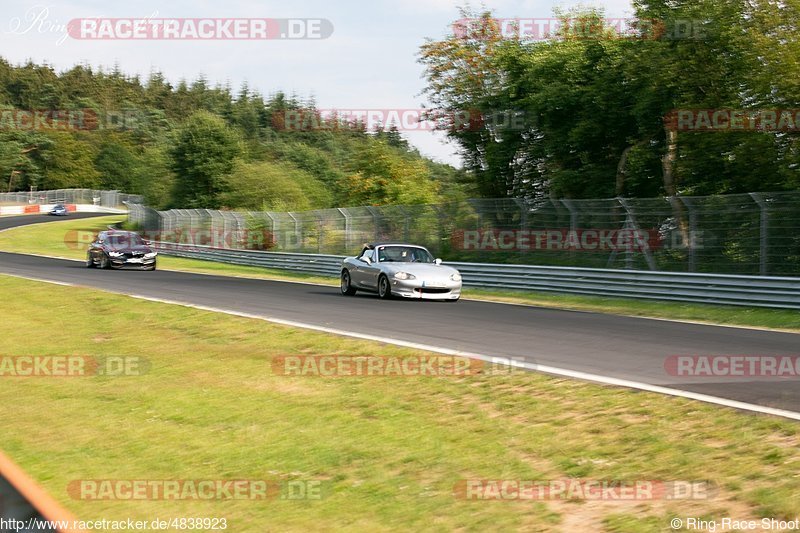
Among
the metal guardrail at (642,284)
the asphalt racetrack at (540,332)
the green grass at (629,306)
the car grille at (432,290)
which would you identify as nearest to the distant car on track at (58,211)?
the green grass at (629,306)

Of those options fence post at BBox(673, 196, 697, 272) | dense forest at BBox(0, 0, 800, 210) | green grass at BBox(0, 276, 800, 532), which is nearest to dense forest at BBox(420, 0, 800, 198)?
dense forest at BBox(0, 0, 800, 210)

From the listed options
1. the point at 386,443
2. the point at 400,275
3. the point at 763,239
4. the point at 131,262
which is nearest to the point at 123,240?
the point at 131,262

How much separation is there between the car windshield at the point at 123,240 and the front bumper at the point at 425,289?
1628 centimetres

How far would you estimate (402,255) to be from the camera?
21.2m

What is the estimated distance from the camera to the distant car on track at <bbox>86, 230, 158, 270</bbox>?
32.3m

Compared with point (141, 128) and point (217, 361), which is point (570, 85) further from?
point (141, 128)

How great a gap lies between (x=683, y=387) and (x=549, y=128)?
24.0 metres

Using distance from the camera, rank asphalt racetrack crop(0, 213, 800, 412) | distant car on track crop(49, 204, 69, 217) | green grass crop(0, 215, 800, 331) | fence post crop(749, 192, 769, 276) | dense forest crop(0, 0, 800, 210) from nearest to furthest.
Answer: asphalt racetrack crop(0, 213, 800, 412)
green grass crop(0, 215, 800, 331)
fence post crop(749, 192, 769, 276)
dense forest crop(0, 0, 800, 210)
distant car on track crop(49, 204, 69, 217)

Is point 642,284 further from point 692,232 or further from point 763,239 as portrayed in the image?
point 763,239

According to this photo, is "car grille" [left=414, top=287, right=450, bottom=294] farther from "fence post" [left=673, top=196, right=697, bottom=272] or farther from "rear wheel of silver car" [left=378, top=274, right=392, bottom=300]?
"fence post" [left=673, top=196, right=697, bottom=272]

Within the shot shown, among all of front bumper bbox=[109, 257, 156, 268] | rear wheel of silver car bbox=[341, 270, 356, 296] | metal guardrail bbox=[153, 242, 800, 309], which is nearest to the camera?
metal guardrail bbox=[153, 242, 800, 309]

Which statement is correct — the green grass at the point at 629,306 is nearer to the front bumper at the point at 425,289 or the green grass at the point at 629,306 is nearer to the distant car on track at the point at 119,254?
the front bumper at the point at 425,289

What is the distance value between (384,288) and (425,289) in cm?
116

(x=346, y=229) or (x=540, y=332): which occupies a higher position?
(x=346, y=229)
